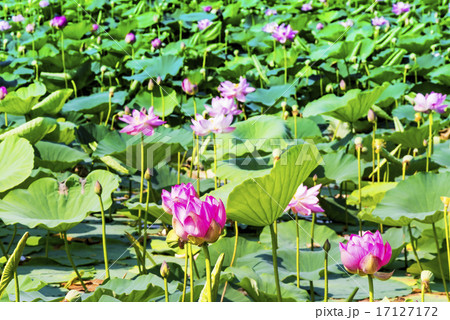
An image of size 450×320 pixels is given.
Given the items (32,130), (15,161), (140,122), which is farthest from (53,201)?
(32,130)

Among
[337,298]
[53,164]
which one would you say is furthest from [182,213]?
[53,164]

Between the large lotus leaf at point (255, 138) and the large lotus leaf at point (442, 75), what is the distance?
1.44 meters

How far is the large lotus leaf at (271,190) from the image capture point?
3.69 ft

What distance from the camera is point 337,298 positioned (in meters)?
1.38

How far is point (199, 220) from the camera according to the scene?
87cm

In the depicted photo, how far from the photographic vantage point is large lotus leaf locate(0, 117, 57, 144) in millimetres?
1919

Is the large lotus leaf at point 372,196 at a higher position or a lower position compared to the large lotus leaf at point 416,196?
lower

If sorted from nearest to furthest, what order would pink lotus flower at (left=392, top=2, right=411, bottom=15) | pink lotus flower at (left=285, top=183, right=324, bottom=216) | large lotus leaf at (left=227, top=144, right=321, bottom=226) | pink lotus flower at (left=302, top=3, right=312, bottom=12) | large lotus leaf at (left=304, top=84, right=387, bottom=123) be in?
large lotus leaf at (left=227, top=144, right=321, bottom=226)
pink lotus flower at (left=285, top=183, right=324, bottom=216)
large lotus leaf at (left=304, top=84, right=387, bottom=123)
pink lotus flower at (left=392, top=2, right=411, bottom=15)
pink lotus flower at (left=302, top=3, right=312, bottom=12)

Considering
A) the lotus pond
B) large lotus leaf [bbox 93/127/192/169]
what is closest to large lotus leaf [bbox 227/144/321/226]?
the lotus pond

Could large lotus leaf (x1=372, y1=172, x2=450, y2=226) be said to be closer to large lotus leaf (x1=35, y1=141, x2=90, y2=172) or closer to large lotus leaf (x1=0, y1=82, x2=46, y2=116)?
large lotus leaf (x1=35, y1=141, x2=90, y2=172)

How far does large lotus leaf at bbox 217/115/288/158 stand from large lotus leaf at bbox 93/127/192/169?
14cm

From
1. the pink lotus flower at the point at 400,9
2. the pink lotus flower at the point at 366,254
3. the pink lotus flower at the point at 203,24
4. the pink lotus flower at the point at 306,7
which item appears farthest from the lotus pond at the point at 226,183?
the pink lotus flower at the point at 306,7

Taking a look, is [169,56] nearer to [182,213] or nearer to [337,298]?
[337,298]

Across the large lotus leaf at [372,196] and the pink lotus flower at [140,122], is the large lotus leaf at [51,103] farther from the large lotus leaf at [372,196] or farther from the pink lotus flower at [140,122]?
the large lotus leaf at [372,196]
